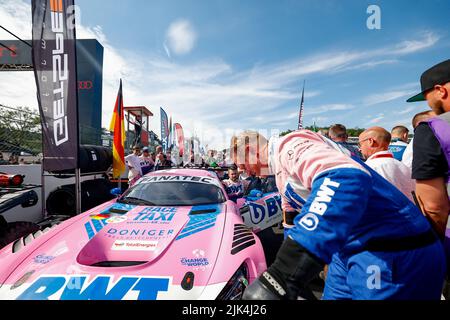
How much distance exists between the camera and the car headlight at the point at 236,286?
1357 millimetres

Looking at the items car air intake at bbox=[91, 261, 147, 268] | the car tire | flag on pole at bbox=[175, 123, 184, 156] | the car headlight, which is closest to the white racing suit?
the car headlight

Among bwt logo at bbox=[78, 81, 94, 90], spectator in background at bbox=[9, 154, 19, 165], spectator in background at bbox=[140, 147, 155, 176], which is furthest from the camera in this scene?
bwt logo at bbox=[78, 81, 94, 90]

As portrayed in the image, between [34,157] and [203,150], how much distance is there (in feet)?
42.9

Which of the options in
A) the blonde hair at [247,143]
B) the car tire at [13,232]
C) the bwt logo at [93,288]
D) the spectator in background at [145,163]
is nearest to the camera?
the bwt logo at [93,288]

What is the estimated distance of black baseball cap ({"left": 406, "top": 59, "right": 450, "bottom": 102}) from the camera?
1113mm

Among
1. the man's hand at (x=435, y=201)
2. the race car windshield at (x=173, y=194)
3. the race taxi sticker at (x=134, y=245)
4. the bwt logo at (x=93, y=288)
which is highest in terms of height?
the man's hand at (x=435, y=201)

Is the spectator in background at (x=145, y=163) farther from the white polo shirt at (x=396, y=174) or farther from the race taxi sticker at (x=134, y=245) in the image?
the white polo shirt at (x=396, y=174)

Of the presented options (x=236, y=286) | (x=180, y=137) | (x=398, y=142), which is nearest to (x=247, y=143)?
(x=236, y=286)

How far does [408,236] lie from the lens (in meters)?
0.83

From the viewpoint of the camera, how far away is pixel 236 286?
144 cm

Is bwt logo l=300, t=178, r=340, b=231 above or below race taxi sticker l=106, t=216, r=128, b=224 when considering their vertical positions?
above

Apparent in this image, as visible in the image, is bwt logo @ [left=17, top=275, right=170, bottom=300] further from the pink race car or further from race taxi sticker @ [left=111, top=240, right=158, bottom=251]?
race taxi sticker @ [left=111, top=240, right=158, bottom=251]

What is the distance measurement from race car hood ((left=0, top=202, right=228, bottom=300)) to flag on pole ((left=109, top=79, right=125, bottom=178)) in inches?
115

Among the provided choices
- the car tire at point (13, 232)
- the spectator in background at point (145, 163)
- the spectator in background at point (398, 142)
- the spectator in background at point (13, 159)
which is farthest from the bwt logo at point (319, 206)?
the spectator in background at point (13, 159)
